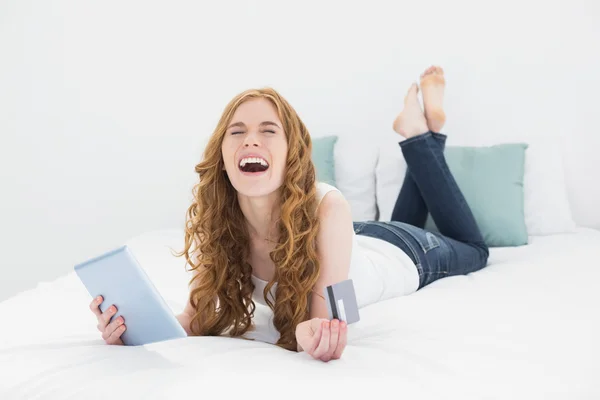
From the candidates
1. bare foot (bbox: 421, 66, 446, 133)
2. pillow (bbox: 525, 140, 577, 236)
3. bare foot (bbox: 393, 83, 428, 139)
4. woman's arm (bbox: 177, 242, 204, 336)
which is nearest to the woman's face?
woman's arm (bbox: 177, 242, 204, 336)

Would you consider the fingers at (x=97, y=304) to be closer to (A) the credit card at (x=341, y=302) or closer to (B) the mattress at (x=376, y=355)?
(B) the mattress at (x=376, y=355)

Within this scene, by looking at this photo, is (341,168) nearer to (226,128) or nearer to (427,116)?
(427,116)

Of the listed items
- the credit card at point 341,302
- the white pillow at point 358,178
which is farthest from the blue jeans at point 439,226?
the credit card at point 341,302

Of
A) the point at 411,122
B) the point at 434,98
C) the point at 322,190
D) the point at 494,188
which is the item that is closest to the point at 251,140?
the point at 322,190

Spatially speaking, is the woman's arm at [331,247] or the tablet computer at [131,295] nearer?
the tablet computer at [131,295]

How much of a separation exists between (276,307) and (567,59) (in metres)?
2.12

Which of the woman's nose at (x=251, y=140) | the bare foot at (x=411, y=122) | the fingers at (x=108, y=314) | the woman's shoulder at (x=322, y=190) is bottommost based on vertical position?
the bare foot at (x=411, y=122)

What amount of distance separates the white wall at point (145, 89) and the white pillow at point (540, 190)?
0.48 metres

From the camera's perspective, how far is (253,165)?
1.30 metres

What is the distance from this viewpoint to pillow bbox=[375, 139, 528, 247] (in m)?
2.25

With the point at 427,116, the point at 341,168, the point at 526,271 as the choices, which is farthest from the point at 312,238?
the point at 341,168

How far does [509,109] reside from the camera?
278 centimetres

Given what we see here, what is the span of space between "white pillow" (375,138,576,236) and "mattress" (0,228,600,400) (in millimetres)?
904

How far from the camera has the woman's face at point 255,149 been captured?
1288 mm
